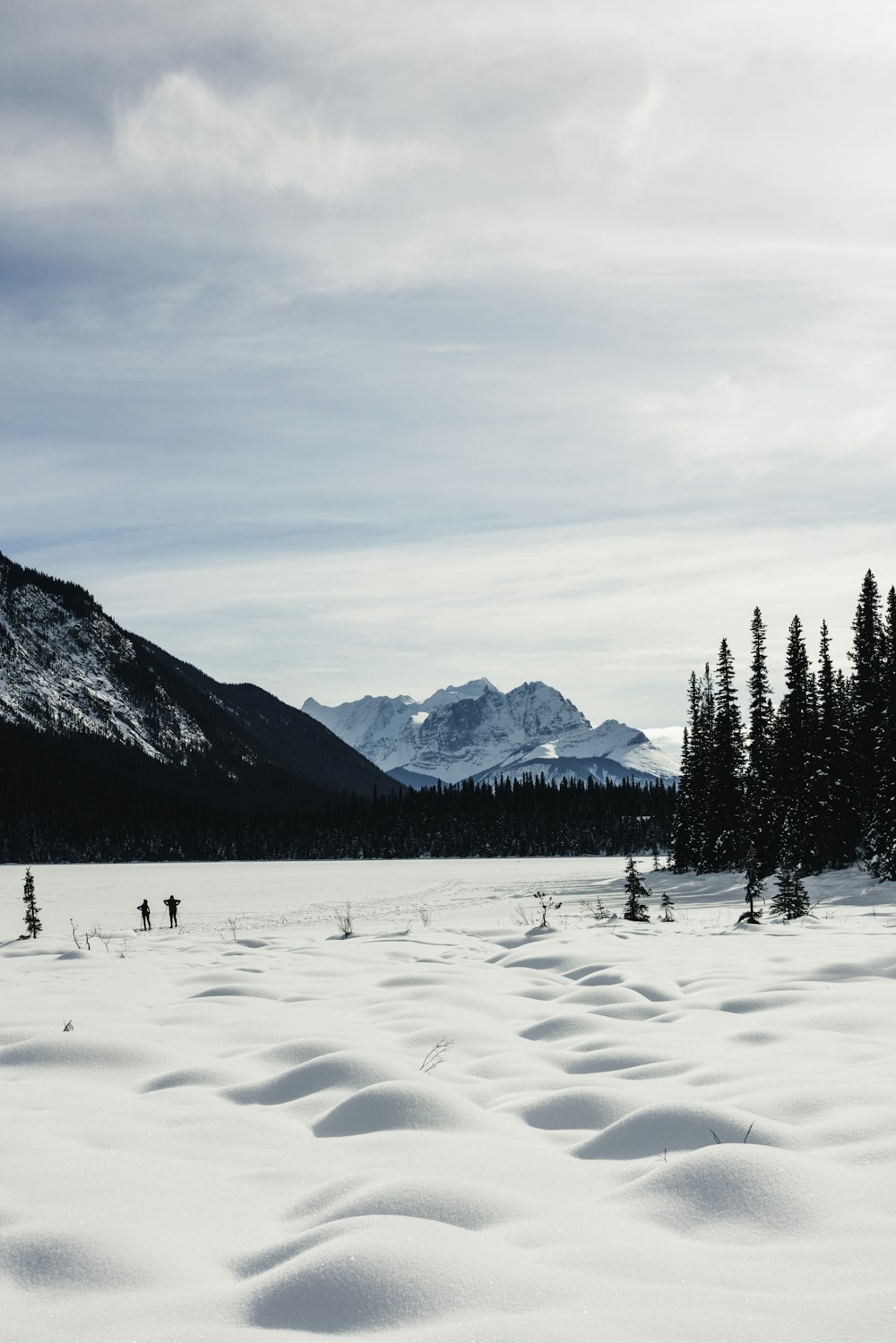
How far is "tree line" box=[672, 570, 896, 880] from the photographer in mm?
36688

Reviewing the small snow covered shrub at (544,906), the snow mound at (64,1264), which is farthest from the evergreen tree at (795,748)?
the snow mound at (64,1264)

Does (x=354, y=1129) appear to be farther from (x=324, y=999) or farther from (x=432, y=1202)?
(x=324, y=999)

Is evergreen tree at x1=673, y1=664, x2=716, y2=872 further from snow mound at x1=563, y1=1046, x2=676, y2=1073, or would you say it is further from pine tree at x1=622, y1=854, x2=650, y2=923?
snow mound at x1=563, y1=1046, x2=676, y2=1073

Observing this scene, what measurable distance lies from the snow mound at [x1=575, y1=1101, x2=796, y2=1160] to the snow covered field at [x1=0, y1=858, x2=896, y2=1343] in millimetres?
15

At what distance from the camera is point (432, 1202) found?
314 centimetres

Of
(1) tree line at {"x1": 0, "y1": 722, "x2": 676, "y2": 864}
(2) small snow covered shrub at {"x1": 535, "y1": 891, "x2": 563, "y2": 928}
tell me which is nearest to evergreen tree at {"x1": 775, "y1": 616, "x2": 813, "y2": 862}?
(2) small snow covered shrub at {"x1": 535, "y1": 891, "x2": 563, "y2": 928}

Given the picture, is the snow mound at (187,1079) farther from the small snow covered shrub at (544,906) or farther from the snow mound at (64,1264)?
the small snow covered shrub at (544,906)

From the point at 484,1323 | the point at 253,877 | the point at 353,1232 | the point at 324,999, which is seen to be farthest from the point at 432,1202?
the point at 253,877

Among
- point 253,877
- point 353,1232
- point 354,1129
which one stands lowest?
point 253,877

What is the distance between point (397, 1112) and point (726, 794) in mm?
47883

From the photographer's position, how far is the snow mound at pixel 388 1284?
2402 millimetres

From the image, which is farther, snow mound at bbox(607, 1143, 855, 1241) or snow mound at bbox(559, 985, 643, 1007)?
snow mound at bbox(559, 985, 643, 1007)

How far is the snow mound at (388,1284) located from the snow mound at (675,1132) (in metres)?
1.38

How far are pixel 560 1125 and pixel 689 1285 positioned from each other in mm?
2119
